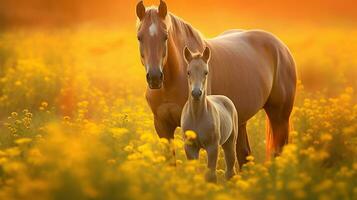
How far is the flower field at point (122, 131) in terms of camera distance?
16.1 ft

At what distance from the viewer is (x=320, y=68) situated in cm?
1584

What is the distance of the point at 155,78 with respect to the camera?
7.20 meters

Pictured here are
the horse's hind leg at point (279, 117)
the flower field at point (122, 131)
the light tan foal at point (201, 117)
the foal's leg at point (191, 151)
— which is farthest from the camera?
the horse's hind leg at point (279, 117)

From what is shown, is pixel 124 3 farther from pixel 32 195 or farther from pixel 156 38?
pixel 32 195

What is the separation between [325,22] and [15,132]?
16.2m

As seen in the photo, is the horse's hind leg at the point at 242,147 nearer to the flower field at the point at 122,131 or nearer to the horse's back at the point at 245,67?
the flower field at the point at 122,131

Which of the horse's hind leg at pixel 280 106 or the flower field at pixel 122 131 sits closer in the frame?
the flower field at pixel 122 131

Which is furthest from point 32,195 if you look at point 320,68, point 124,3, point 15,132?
point 124,3

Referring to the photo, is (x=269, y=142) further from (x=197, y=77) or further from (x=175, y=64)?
(x=197, y=77)

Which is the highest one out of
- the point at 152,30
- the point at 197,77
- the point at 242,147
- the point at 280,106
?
the point at 152,30

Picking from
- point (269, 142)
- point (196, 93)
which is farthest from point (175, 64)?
point (269, 142)

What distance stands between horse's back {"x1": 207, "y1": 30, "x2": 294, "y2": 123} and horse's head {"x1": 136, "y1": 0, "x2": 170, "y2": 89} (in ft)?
3.31

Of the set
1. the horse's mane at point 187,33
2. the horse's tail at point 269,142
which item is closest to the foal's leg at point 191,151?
the horse's mane at point 187,33

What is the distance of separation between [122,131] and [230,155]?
1590mm
